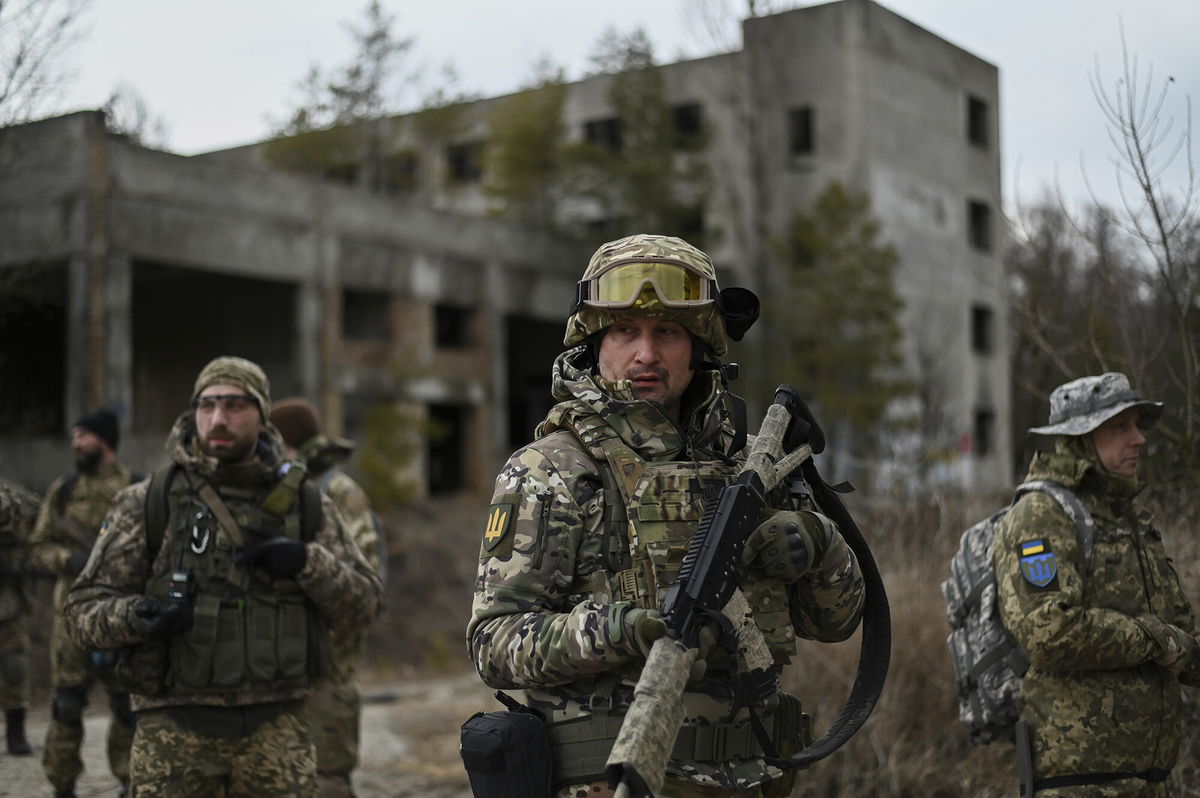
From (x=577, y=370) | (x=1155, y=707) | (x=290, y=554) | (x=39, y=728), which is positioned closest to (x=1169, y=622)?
(x=1155, y=707)

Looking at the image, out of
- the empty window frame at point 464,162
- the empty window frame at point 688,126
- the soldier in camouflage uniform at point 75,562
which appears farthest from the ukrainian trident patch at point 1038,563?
the empty window frame at point 464,162

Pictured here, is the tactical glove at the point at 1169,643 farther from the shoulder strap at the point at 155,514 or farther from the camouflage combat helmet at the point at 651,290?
the shoulder strap at the point at 155,514

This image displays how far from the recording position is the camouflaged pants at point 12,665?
866cm

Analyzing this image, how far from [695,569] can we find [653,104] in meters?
28.7

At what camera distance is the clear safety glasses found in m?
3.28

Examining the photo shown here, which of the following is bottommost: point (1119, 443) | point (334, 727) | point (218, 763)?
point (334, 727)

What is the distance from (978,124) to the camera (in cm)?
3369

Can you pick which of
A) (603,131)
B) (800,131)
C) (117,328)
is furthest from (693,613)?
(603,131)

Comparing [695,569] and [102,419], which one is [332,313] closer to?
[102,419]

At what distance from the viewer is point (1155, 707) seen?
4.52m

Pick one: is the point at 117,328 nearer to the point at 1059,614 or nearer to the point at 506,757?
the point at 1059,614

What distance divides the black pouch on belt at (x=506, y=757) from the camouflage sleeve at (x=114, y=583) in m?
2.05

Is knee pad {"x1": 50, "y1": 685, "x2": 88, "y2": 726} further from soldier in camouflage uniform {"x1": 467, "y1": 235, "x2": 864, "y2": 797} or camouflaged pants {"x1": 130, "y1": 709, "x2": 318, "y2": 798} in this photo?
soldier in camouflage uniform {"x1": 467, "y1": 235, "x2": 864, "y2": 797}

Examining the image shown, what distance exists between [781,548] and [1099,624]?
1776mm
